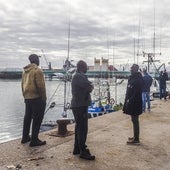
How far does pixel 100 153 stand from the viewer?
7.45m

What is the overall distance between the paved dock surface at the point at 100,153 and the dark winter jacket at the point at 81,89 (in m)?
1.08

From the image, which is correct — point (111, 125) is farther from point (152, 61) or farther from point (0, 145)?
point (152, 61)

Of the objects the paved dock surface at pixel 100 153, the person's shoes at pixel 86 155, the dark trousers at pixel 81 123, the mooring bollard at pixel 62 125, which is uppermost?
the dark trousers at pixel 81 123

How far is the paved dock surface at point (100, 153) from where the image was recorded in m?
6.57

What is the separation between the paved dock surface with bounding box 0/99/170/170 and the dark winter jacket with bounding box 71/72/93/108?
3.55 feet

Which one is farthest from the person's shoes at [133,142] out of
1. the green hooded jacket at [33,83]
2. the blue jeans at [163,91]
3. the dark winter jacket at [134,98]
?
the blue jeans at [163,91]

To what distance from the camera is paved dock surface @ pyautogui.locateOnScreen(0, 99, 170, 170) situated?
→ 21.6 ft

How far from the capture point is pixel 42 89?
296 inches

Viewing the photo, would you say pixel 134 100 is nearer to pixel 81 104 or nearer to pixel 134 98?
pixel 134 98

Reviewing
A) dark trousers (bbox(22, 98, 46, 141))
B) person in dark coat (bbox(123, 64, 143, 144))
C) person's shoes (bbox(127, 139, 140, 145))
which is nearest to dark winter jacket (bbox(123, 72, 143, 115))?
person in dark coat (bbox(123, 64, 143, 144))

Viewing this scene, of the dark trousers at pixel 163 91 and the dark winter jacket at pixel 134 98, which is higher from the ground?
the dark winter jacket at pixel 134 98

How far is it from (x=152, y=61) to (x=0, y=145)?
87.3 feet

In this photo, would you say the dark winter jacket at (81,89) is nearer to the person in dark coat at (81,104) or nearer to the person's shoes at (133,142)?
A: the person in dark coat at (81,104)

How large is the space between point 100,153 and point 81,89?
58.9 inches
